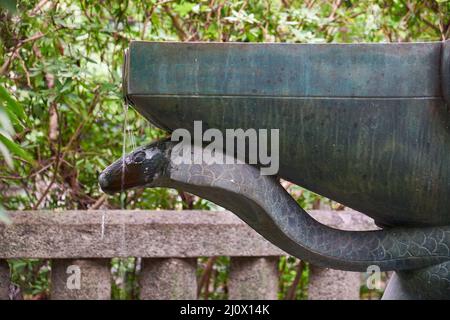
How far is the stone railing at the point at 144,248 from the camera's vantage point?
9.73 ft

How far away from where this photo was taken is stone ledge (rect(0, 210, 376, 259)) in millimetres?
2961

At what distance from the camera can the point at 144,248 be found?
119 inches

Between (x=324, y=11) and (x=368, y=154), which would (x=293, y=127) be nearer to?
(x=368, y=154)

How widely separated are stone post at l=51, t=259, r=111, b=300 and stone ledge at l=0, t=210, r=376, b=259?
49 mm

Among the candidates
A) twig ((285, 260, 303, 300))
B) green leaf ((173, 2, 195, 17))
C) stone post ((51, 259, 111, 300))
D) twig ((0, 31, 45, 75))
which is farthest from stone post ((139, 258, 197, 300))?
green leaf ((173, 2, 195, 17))

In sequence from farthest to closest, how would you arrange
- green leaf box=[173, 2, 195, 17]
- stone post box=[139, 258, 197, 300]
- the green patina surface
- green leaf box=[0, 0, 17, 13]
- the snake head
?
green leaf box=[173, 2, 195, 17] < stone post box=[139, 258, 197, 300] < the snake head < the green patina surface < green leaf box=[0, 0, 17, 13]

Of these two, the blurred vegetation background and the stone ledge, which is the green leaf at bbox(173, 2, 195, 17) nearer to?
the blurred vegetation background

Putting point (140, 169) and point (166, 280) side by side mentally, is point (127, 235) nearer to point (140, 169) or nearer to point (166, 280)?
point (166, 280)

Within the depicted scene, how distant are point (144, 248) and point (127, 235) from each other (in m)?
0.08

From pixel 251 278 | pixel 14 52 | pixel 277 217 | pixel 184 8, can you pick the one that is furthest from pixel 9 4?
pixel 184 8

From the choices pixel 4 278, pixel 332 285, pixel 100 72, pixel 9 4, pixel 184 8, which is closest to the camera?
pixel 9 4

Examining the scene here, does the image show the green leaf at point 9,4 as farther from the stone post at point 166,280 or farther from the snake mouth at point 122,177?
the stone post at point 166,280

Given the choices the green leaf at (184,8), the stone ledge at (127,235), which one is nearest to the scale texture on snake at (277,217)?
the stone ledge at (127,235)

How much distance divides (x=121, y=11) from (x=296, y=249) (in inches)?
63.0
